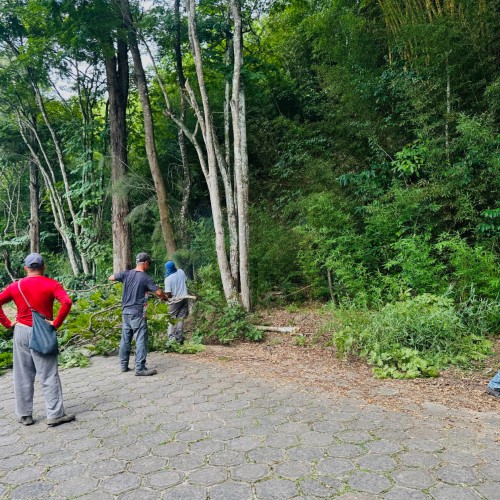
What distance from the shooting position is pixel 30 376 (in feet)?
13.1

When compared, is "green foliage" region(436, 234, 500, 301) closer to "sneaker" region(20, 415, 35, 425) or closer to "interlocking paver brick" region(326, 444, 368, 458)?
"interlocking paver brick" region(326, 444, 368, 458)

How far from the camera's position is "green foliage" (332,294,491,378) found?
5.10m

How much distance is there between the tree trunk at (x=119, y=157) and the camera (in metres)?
11.3

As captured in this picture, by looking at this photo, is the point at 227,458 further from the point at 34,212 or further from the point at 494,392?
the point at 34,212

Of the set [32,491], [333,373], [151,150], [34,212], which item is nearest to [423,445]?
[333,373]

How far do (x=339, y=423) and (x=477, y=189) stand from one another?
570 cm

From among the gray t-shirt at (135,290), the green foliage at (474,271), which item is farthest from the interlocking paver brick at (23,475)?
the green foliage at (474,271)

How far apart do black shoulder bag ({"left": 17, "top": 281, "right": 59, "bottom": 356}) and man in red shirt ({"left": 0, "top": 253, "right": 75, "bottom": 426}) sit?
1.7 inches

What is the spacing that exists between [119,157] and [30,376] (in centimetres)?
861

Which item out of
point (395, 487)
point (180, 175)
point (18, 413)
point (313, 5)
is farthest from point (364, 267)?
point (313, 5)

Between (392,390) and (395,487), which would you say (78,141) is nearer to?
(392,390)

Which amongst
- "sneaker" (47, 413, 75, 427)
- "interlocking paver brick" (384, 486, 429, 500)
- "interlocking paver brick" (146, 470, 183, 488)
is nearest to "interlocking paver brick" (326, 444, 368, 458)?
"interlocking paver brick" (384, 486, 429, 500)

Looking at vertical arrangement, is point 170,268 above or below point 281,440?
above

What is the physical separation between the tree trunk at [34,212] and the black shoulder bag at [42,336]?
14.7m
